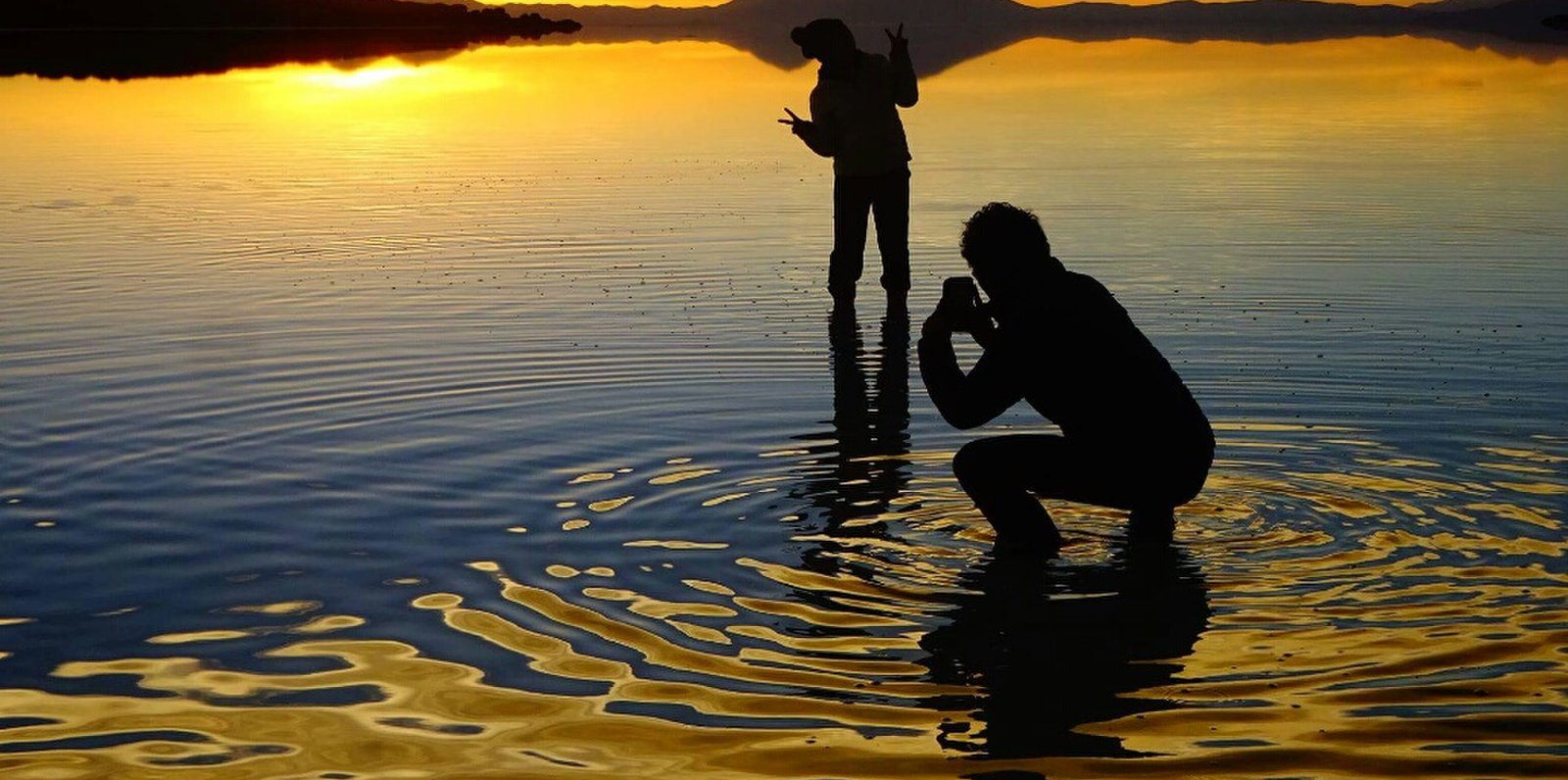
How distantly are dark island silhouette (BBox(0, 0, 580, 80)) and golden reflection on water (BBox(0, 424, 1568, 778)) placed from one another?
52.8 m

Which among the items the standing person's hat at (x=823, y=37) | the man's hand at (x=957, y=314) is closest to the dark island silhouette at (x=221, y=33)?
the standing person's hat at (x=823, y=37)

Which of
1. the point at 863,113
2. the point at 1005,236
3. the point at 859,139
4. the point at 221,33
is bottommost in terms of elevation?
the point at 1005,236

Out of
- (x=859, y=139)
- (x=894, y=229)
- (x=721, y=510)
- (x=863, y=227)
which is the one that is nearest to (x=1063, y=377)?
(x=721, y=510)

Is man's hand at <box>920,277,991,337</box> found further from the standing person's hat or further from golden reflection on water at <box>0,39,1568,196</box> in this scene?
golden reflection on water at <box>0,39,1568,196</box>

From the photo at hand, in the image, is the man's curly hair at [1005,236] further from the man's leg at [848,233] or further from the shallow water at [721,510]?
the man's leg at [848,233]

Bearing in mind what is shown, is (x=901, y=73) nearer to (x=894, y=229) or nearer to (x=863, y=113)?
(x=863, y=113)

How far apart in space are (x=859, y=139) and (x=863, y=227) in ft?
2.22

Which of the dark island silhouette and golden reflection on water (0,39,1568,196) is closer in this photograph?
golden reflection on water (0,39,1568,196)

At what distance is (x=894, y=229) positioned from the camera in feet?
50.1

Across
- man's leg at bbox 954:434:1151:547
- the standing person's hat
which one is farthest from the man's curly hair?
the standing person's hat

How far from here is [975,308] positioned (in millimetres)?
7387

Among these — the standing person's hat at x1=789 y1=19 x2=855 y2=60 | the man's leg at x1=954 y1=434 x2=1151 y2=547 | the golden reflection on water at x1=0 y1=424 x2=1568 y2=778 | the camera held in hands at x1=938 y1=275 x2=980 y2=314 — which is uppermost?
the standing person's hat at x1=789 y1=19 x2=855 y2=60

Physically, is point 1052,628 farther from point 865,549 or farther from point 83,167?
point 83,167

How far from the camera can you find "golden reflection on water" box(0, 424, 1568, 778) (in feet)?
18.2
